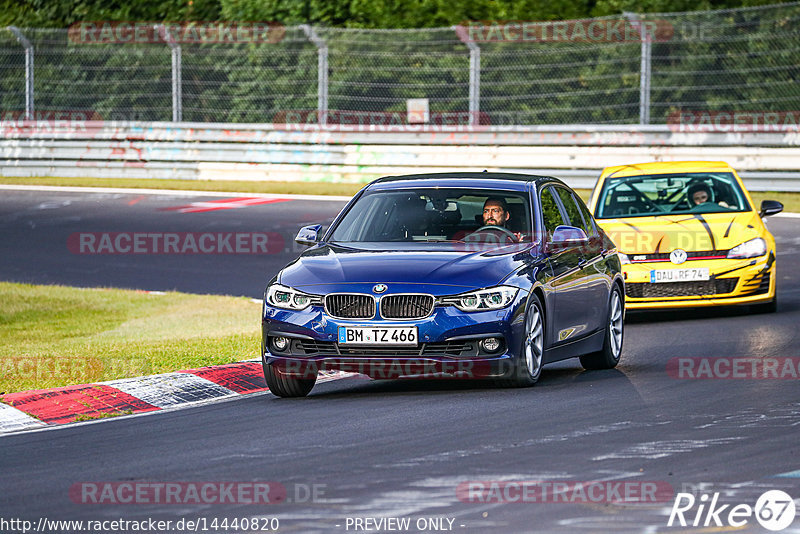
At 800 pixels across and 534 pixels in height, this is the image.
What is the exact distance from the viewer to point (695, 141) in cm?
2530

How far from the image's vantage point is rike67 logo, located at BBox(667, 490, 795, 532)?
6102mm

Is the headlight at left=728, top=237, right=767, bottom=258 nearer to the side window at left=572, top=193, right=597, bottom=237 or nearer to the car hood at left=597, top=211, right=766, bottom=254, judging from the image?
the car hood at left=597, top=211, right=766, bottom=254

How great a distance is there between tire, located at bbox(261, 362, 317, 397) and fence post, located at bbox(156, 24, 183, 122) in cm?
1980

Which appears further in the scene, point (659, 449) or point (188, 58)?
point (188, 58)

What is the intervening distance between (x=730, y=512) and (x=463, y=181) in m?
5.12

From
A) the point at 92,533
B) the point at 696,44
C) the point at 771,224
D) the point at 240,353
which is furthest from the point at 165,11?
the point at 92,533

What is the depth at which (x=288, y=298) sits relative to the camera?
32.0 ft

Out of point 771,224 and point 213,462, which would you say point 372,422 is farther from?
point 771,224

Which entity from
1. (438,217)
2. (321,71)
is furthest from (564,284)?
(321,71)

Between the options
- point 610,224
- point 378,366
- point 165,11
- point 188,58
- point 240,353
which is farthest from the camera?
point 165,11

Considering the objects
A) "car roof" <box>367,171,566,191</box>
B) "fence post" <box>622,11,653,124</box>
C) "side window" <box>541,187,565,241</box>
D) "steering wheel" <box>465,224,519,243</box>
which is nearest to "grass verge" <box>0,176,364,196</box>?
"fence post" <box>622,11,653,124</box>

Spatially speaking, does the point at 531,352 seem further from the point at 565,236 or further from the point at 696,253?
→ the point at 696,253

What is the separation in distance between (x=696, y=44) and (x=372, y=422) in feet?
60.8

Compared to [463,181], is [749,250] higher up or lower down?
lower down
